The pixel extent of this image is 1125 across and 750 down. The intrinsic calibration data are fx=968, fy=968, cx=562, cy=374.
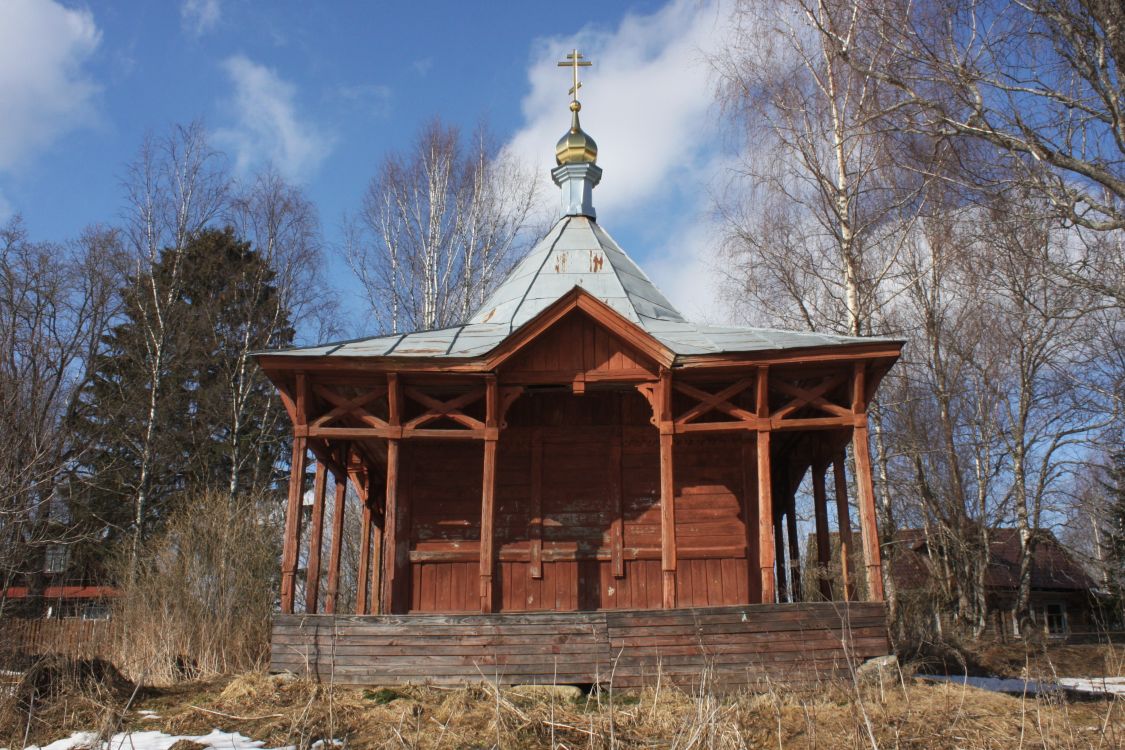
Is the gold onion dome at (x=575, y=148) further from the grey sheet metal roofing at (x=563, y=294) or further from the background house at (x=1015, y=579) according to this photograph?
the background house at (x=1015, y=579)

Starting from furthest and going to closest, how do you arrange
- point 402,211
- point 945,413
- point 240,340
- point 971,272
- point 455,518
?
1. point 402,211
2. point 240,340
3. point 945,413
4. point 971,272
5. point 455,518

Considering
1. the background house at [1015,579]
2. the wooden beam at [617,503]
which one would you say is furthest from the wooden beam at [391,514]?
the background house at [1015,579]

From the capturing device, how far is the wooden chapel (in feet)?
33.2

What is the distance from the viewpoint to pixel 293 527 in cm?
1090

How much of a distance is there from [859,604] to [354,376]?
20.3ft

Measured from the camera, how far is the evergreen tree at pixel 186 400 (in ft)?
76.7

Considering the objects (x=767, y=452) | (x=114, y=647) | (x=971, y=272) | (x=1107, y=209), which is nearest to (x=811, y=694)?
(x=767, y=452)

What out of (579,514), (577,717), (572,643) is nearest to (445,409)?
(579,514)

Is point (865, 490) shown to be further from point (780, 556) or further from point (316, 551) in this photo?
point (316, 551)

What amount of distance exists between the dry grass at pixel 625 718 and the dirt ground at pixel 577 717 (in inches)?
0.7

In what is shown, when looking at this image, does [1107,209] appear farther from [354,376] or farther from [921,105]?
[354,376]

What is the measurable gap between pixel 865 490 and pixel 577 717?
4.81m

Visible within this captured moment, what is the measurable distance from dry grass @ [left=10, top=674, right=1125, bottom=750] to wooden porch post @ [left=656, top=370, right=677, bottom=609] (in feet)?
4.39

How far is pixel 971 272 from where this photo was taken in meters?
19.0
